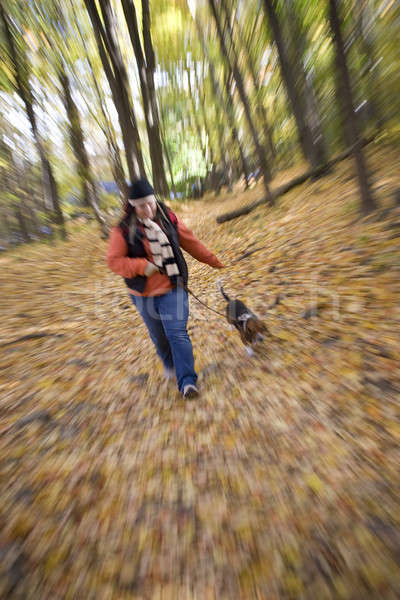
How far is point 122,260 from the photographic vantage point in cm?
265

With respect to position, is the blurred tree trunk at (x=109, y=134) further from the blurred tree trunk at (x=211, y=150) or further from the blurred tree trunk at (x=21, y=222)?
the blurred tree trunk at (x=211, y=150)

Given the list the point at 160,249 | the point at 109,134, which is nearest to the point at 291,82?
the point at 109,134

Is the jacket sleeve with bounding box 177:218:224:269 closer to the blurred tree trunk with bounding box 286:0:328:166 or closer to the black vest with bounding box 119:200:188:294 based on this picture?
the black vest with bounding box 119:200:188:294

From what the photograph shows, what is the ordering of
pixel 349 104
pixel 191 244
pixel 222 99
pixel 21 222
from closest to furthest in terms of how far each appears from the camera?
pixel 191 244 → pixel 349 104 → pixel 21 222 → pixel 222 99

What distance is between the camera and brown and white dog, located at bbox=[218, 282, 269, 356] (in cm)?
351

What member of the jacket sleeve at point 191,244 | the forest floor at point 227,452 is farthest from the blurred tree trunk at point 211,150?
the jacket sleeve at point 191,244

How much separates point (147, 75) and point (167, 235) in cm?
1314

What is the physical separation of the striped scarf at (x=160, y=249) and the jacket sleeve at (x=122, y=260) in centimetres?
14

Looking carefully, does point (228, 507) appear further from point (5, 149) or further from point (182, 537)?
point (5, 149)

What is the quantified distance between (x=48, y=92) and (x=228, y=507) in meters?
14.9

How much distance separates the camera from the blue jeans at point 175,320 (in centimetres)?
285

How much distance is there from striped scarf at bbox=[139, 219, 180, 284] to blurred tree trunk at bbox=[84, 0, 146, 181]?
904cm

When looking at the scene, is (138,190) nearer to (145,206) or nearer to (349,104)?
(145,206)

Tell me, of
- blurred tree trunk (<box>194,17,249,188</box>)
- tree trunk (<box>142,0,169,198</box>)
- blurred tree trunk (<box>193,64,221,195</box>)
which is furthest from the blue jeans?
blurred tree trunk (<box>193,64,221,195</box>)
